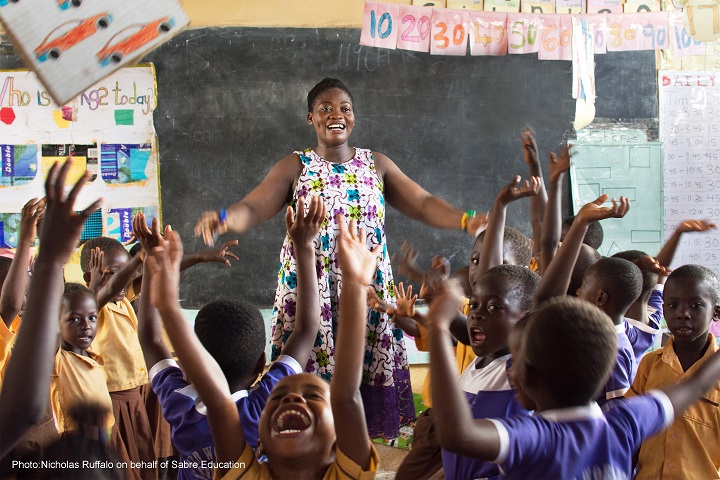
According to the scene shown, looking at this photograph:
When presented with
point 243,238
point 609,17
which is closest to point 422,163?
point 243,238

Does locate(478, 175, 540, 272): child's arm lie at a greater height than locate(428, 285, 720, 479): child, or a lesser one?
greater

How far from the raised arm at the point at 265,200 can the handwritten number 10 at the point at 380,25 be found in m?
2.35

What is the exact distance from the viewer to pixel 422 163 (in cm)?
485

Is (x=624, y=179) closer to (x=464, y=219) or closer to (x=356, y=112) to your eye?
(x=356, y=112)

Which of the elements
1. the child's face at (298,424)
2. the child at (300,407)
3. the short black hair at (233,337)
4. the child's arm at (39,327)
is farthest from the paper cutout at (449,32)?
the child's arm at (39,327)

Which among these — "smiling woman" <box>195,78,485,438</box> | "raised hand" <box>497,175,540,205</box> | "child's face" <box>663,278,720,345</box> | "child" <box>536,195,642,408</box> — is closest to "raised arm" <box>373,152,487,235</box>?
"smiling woman" <box>195,78,485,438</box>

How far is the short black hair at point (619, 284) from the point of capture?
230 centimetres

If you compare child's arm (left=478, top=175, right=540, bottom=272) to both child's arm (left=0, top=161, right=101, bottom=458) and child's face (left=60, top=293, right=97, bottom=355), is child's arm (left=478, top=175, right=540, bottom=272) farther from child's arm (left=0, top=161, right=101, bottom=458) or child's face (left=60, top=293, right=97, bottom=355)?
child's arm (left=0, top=161, right=101, bottom=458)

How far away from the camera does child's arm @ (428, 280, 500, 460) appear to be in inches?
45.3

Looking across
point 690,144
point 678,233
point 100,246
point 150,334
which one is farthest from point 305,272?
point 690,144

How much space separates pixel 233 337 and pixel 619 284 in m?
1.28

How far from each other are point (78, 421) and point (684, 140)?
4.48 meters

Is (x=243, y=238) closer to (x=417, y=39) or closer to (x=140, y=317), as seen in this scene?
(x=417, y=39)

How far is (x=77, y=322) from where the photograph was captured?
250cm
